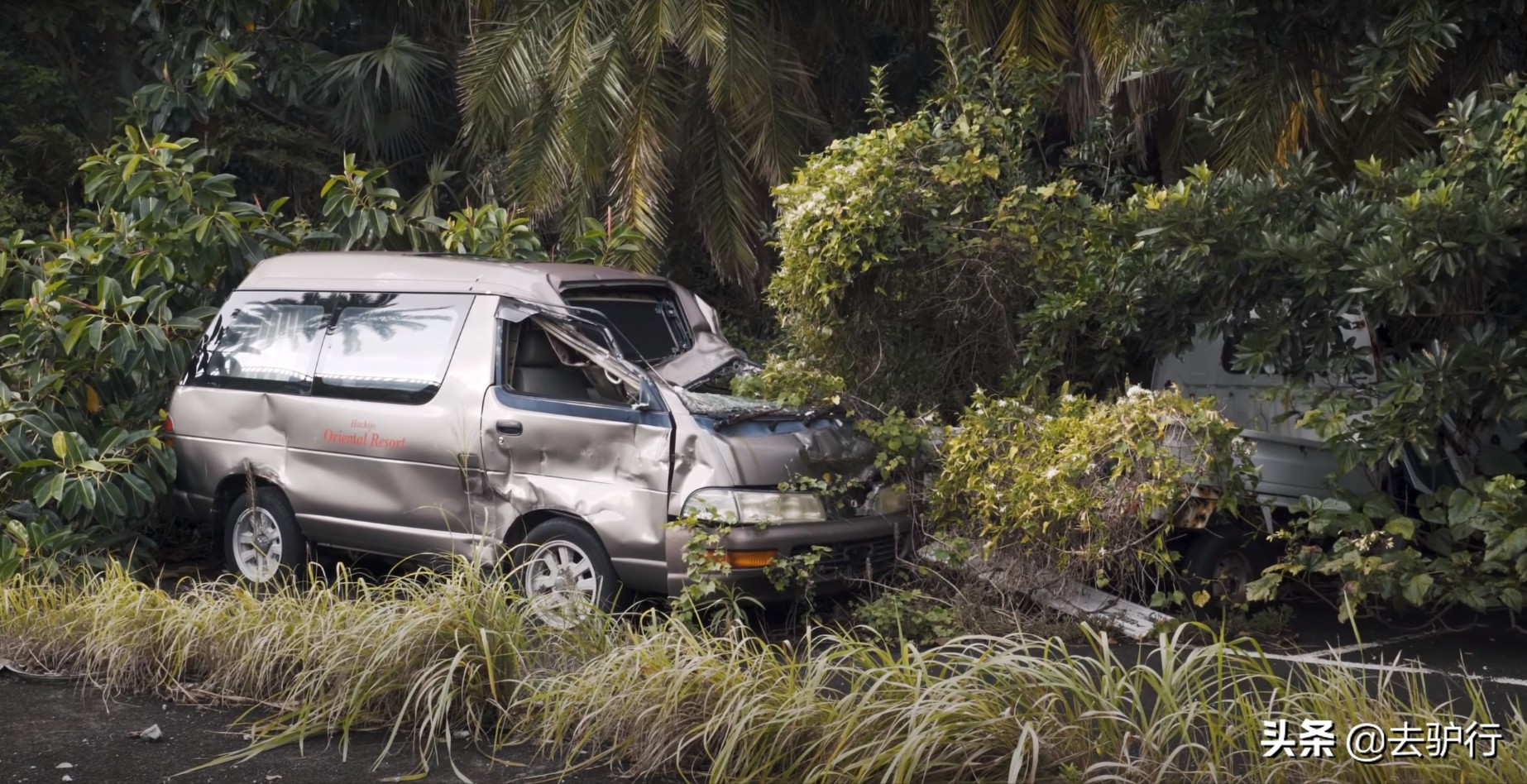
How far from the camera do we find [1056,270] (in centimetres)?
884

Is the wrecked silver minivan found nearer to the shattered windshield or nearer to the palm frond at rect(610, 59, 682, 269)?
the shattered windshield

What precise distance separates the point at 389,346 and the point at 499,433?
105 cm

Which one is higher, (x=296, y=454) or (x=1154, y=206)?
(x=1154, y=206)

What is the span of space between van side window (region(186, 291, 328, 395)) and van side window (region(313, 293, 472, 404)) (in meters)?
0.15

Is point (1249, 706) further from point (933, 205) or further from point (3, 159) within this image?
point (3, 159)

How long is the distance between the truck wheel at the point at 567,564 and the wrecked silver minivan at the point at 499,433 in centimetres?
1

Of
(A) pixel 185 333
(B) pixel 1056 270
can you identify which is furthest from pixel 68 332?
(B) pixel 1056 270

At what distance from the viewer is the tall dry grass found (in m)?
4.66

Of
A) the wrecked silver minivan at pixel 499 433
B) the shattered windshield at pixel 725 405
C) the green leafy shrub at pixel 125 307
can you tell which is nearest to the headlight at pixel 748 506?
the wrecked silver minivan at pixel 499 433

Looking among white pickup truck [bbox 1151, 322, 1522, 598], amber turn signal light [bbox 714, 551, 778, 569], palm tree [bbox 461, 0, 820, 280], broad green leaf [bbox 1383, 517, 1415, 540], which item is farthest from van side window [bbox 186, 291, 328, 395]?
broad green leaf [bbox 1383, 517, 1415, 540]

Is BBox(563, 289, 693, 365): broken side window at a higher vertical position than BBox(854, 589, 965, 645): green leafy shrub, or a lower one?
higher

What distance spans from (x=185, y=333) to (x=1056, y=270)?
18.6 ft

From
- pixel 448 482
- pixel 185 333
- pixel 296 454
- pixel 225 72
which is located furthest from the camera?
pixel 225 72

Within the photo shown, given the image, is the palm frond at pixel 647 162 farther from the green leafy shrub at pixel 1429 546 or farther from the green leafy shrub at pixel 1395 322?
the green leafy shrub at pixel 1429 546
